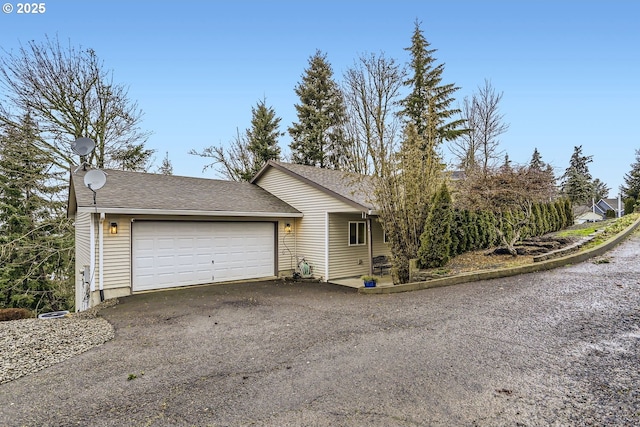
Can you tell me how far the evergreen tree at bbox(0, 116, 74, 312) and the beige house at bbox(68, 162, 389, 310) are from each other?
3.10m

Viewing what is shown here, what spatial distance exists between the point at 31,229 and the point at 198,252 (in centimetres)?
1136

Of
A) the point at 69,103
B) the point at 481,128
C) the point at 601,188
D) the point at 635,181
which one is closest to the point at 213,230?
the point at 69,103

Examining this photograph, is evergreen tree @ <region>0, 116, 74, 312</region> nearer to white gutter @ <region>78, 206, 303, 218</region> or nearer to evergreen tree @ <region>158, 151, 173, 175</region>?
white gutter @ <region>78, 206, 303, 218</region>

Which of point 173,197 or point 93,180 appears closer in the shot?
point 93,180

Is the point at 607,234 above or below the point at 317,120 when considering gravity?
below

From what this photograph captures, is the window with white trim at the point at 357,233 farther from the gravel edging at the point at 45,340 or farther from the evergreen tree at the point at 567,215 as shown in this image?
the evergreen tree at the point at 567,215

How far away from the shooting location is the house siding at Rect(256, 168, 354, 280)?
11.2 meters

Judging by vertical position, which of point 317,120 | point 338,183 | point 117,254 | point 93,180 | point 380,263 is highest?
point 317,120

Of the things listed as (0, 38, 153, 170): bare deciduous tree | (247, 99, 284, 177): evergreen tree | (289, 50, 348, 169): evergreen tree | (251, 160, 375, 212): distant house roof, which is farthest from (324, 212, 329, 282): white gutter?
(247, 99, 284, 177): evergreen tree

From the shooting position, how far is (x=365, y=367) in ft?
13.3

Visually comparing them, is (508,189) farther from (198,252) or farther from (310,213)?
(198,252)

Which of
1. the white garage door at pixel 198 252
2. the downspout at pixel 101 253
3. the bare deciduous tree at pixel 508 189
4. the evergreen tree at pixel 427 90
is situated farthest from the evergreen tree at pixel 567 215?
the downspout at pixel 101 253

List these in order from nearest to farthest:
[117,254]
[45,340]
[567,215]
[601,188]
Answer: [45,340] < [117,254] < [567,215] < [601,188]

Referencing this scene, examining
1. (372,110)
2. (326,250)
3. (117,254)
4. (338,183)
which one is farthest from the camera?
(338,183)
